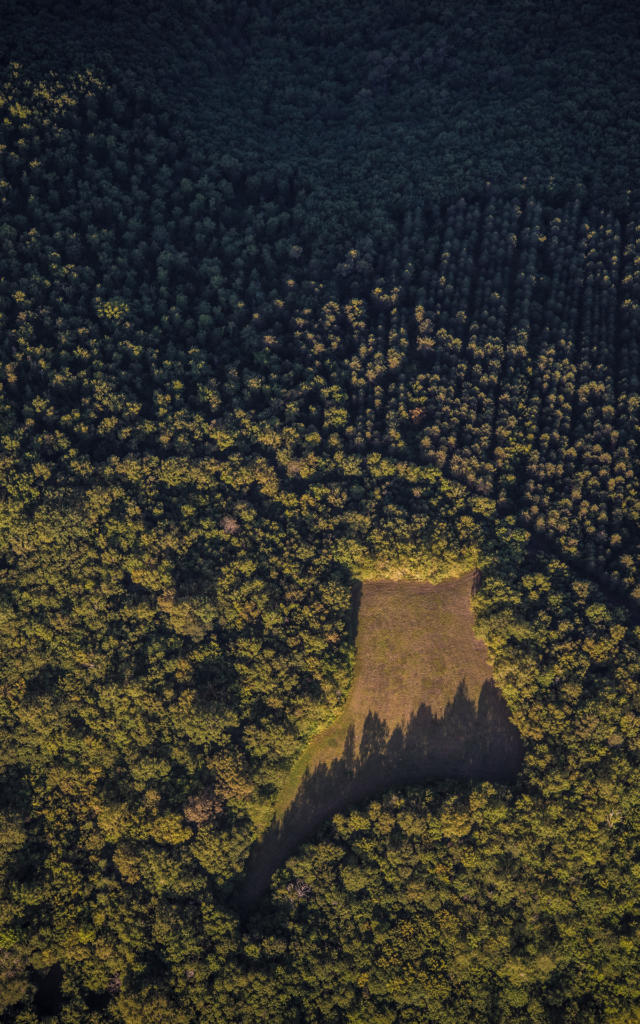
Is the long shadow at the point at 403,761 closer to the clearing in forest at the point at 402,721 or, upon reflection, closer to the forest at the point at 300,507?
the clearing in forest at the point at 402,721

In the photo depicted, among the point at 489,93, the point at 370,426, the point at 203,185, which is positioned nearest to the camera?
the point at 370,426

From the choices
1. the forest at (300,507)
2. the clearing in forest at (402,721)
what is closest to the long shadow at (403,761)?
the clearing in forest at (402,721)

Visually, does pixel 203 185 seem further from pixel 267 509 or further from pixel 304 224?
pixel 267 509

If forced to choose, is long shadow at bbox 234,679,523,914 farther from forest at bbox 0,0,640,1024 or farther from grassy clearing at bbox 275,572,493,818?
forest at bbox 0,0,640,1024

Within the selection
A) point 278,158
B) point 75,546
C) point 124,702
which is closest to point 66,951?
point 124,702

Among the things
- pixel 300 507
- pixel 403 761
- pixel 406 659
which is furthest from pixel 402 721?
pixel 300 507
